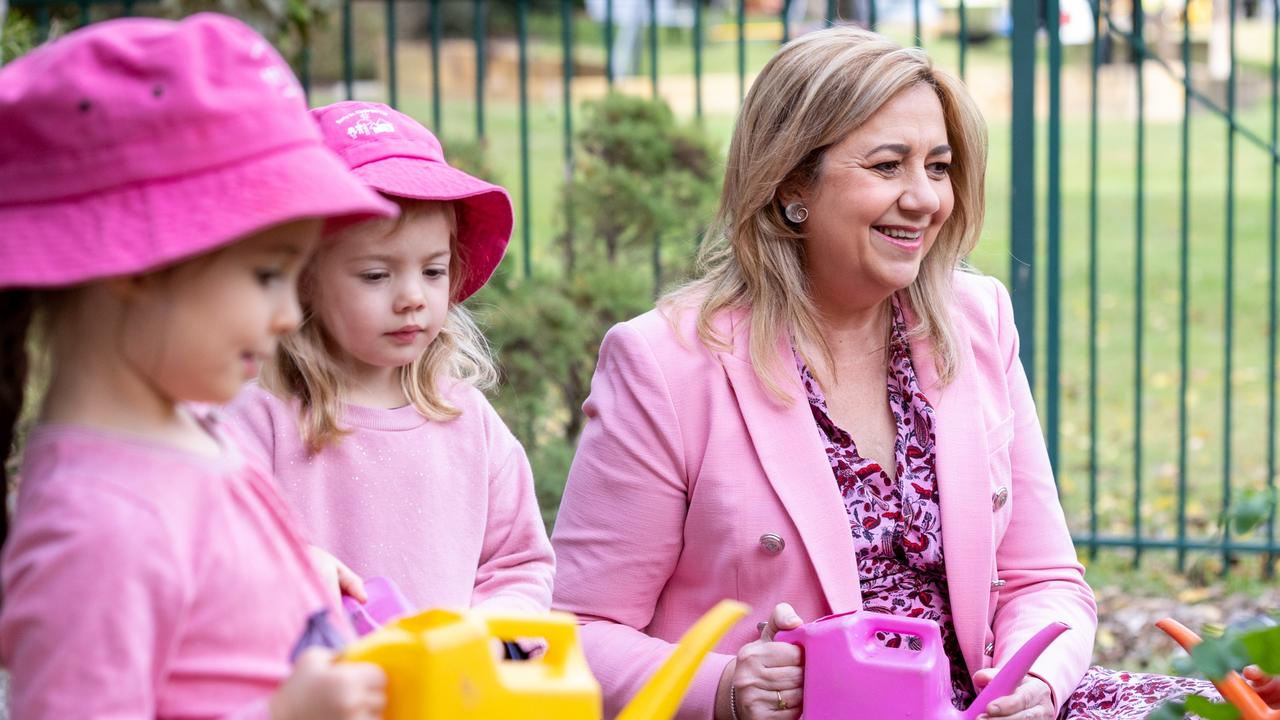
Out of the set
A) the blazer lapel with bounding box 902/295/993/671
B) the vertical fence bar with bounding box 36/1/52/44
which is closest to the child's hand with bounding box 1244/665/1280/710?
the blazer lapel with bounding box 902/295/993/671

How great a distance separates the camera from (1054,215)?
16.6 ft

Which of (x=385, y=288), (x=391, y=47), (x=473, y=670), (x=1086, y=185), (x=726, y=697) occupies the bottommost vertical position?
(x=1086, y=185)

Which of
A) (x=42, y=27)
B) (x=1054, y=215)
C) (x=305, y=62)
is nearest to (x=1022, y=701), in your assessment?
(x=1054, y=215)

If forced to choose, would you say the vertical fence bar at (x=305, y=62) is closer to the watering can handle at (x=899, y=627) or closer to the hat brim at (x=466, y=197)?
the hat brim at (x=466, y=197)

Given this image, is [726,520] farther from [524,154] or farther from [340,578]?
[524,154]

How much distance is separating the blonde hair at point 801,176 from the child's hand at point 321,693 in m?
1.35

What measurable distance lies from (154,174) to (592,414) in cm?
137

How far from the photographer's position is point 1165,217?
1273 cm

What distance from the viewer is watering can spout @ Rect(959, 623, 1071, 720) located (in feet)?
7.05

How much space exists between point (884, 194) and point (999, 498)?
0.54 meters

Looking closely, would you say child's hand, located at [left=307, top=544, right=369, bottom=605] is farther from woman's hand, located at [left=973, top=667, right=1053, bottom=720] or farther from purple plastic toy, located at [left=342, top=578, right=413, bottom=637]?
woman's hand, located at [left=973, top=667, right=1053, bottom=720]

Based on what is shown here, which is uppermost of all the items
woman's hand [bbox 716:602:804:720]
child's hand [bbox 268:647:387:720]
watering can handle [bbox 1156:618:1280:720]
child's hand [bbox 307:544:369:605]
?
child's hand [bbox 268:647:387:720]

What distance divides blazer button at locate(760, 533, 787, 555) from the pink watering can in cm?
23

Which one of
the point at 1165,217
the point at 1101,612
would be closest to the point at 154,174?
the point at 1101,612
